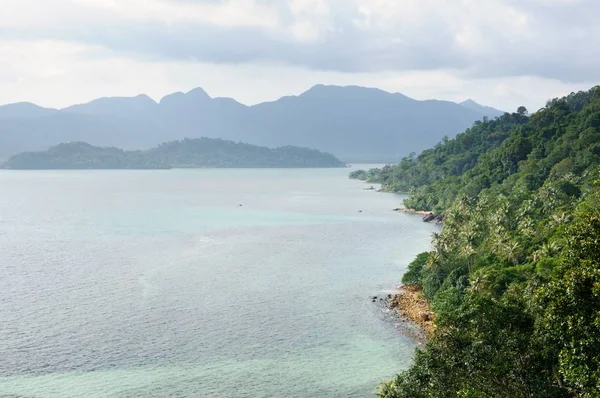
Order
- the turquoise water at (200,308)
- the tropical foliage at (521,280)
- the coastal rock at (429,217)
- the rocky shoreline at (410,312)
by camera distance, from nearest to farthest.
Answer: the tropical foliage at (521,280)
the turquoise water at (200,308)
the rocky shoreline at (410,312)
the coastal rock at (429,217)

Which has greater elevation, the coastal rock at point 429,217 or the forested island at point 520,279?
the forested island at point 520,279

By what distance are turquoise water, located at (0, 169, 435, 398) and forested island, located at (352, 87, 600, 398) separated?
9144 mm

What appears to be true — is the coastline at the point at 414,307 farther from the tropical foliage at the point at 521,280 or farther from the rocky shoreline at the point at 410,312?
the tropical foliage at the point at 521,280

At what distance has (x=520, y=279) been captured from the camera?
50031 mm

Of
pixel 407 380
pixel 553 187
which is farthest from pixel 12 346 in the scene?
pixel 553 187

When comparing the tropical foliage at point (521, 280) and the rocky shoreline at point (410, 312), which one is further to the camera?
the rocky shoreline at point (410, 312)

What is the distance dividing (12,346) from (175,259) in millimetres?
37118

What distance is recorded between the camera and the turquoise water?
41.9 metres

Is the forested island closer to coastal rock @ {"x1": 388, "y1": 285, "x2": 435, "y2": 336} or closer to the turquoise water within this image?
coastal rock @ {"x1": 388, "y1": 285, "x2": 435, "y2": 336}

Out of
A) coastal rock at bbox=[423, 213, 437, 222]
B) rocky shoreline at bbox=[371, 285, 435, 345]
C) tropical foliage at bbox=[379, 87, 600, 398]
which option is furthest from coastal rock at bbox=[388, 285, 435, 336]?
coastal rock at bbox=[423, 213, 437, 222]

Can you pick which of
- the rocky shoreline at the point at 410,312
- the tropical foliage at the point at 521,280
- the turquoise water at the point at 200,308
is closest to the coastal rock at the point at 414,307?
the rocky shoreline at the point at 410,312

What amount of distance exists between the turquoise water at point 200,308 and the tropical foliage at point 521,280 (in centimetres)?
913

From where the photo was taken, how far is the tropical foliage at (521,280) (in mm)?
20875

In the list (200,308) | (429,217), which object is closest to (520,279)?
(200,308)
